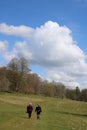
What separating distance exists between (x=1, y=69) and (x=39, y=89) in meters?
27.8

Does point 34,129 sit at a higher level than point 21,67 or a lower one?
lower

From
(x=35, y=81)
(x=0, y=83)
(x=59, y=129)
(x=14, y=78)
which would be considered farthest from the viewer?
(x=35, y=81)

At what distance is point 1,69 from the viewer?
170125 millimetres

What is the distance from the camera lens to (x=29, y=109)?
47469mm

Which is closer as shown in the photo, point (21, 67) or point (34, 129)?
point (34, 129)

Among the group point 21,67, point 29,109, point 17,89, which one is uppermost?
point 21,67

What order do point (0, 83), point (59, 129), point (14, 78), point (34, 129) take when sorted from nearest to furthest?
point (34, 129)
point (59, 129)
point (14, 78)
point (0, 83)

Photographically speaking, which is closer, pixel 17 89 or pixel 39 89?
pixel 17 89

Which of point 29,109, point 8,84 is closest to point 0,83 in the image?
point 8,84

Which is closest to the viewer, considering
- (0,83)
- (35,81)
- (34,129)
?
(34,129)

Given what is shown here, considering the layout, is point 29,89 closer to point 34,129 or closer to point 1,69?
point 1,69

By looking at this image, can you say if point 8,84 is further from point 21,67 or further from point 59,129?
point 59,129

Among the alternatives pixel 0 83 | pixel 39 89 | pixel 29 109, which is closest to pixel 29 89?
pixel 0 83

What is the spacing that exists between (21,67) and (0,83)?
18222mm
